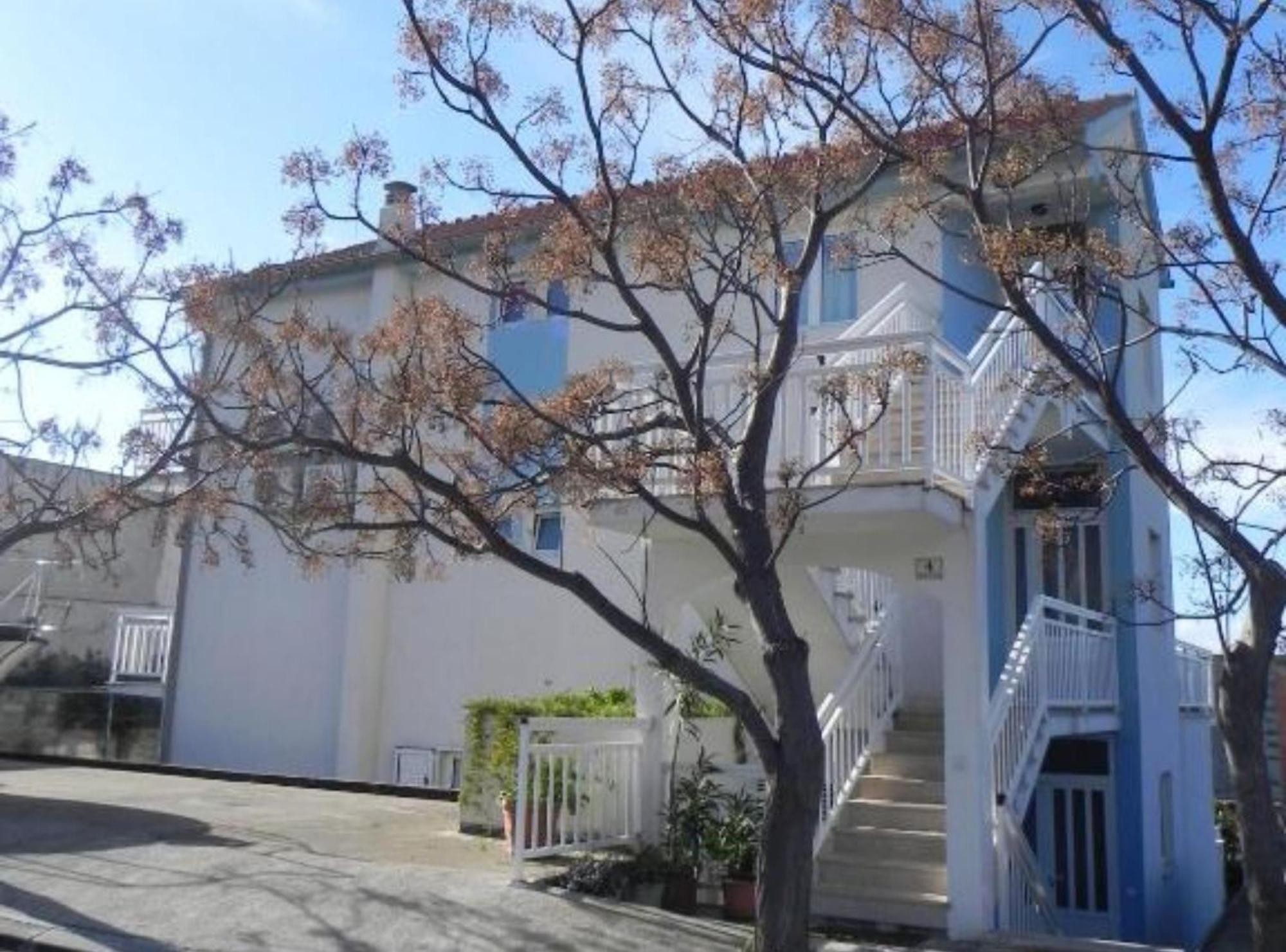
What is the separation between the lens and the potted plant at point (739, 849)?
1000 centimetres

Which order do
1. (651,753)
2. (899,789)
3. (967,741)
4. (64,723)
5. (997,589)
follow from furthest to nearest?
1. (64,723)
2. (997,589)
3. (899,789)
4. (651,753)
5. (967,741)

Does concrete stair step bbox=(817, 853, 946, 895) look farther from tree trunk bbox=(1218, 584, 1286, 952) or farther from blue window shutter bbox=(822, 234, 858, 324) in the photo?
blue window shutter bbox=(822, 234, 858, 324)

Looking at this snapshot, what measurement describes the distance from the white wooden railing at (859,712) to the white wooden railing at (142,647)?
545 inches

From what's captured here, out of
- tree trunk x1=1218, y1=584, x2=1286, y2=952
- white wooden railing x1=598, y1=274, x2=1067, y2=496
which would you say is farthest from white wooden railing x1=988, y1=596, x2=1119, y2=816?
tree trunk x1=1218, y1=584, x2=1286, y2=952

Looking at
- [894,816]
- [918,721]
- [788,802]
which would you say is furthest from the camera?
[918,721]

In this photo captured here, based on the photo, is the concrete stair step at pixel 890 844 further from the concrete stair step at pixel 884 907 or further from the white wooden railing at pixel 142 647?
the white wooden railing at pixel 142 647

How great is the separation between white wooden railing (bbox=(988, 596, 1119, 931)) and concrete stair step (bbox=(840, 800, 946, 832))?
656 millimetres

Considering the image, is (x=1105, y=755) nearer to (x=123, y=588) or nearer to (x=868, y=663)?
(x=868, y=663)

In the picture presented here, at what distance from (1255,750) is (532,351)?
13184 millimetres

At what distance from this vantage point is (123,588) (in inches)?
1068

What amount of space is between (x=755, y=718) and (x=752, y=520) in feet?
3.88

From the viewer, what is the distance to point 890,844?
10.7 m

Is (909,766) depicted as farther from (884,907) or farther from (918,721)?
(884,907)

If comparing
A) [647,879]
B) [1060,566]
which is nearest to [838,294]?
[1060,566]
